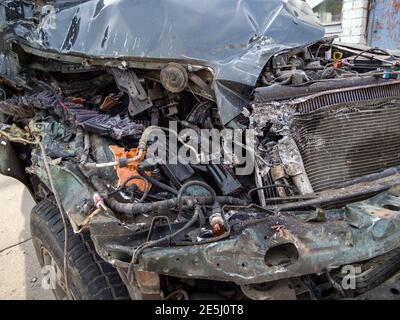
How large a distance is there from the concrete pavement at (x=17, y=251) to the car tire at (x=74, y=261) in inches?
21.7

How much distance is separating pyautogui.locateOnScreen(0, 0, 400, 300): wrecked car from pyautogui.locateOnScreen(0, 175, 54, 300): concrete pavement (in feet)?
2.03

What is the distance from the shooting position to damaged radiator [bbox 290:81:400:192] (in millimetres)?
1860

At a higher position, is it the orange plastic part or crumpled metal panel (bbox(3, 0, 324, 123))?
crumpled metal panel (bbox(3, 0, 324, 123))

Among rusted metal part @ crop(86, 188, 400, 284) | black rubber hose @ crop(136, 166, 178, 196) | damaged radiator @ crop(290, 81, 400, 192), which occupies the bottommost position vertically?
rusted metal part @ crop(86, 188, 400, 284)

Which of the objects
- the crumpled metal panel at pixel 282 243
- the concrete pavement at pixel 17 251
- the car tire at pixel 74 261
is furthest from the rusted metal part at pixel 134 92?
the concrete pavement at pixel 17 251

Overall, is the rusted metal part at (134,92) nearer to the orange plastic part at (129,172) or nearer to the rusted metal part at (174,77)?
the rusted metal part at (174,77)

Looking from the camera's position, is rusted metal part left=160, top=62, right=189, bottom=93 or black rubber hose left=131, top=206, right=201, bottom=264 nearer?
black rubber hose left=131, top=206, right=201, bottom=264

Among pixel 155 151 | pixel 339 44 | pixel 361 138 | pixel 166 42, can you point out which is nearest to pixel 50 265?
pixel 155 151

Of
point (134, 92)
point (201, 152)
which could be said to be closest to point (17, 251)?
point (134, 92)

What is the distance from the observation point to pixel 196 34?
Answer: 6.79ft

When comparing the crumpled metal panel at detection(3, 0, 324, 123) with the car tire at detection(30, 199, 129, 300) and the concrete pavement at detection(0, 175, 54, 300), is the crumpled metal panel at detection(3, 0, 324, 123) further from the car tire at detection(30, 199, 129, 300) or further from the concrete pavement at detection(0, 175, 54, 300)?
the concrete pavement at detection(0, 175, 54, 300)

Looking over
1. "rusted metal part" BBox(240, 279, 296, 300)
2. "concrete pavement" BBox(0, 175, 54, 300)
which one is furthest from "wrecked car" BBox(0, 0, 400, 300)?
"concrete pavement" BBox(0, 175, 54, 300)

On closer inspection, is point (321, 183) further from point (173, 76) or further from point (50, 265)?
point (50, 265)

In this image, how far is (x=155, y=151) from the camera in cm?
183
